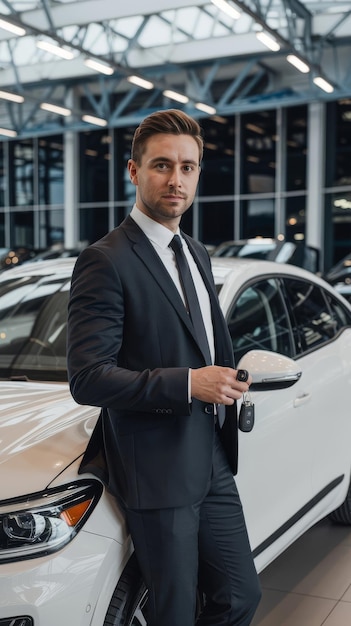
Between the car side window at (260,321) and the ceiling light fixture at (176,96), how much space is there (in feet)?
53.6

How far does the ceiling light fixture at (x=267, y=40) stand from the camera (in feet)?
46.0

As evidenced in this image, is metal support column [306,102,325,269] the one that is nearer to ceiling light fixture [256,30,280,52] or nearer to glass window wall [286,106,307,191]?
glass window wall [286,106,307,191]

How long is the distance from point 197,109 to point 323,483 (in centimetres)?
1790

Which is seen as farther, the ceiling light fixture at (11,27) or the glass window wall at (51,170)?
the glass window wall at (51,170)

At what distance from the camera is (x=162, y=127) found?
6.28 ft

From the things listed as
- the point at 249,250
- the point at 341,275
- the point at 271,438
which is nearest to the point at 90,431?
the point at 271,438

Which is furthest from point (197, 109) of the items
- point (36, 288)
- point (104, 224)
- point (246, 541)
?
point (246, 541)

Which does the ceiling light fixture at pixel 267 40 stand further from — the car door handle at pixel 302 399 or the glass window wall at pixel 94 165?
the car door handle at pixel 302 399

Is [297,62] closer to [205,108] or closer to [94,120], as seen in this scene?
[205,108]

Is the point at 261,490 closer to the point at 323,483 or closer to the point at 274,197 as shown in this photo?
the point at 323,483

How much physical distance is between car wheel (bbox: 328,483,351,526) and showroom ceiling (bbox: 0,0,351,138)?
9368 mm

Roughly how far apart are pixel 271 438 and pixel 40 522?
111 cm

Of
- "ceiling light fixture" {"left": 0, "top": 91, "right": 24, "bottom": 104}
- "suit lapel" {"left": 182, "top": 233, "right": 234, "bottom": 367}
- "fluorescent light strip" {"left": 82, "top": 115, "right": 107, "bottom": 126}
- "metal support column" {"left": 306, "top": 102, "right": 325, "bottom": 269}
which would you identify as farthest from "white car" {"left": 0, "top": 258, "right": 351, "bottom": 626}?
"fluorescent light strip" {"left": 82, "top": 115, "right": 107, "bottom": 126}

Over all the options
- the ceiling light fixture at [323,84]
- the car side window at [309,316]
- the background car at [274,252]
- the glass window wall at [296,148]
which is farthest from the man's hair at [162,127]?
the glass window wall at [296,148]
